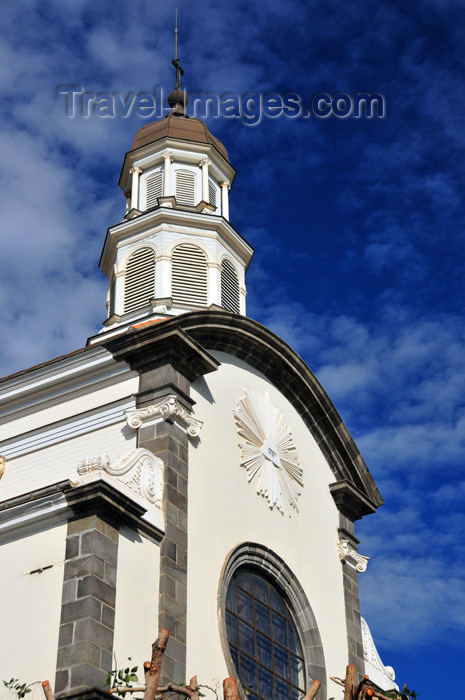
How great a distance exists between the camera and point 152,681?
13898mm

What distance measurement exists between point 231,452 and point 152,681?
364 inches

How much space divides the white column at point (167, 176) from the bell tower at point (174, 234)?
3cm

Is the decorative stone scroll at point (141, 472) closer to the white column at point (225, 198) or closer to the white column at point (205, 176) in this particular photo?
the white column at point (205, 176)

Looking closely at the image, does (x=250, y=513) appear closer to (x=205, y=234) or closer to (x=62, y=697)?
(x=62, y=697)

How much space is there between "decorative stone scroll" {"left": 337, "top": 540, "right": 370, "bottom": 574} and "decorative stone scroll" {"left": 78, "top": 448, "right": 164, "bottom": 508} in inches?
291

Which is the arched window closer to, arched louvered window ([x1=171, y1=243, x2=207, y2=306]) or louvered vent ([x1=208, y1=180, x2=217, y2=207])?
arched louvered window ([x1=171, y1=243, x2=207, y2=306])

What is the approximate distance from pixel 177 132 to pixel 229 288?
20.0 feet

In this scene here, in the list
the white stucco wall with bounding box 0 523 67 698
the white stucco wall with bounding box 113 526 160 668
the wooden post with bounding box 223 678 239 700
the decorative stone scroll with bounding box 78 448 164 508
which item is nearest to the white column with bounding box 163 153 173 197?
the decorative stone scroll with bounding box 78 448 164 508

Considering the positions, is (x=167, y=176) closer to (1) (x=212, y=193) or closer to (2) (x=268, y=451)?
(1) (x=212, y=193)

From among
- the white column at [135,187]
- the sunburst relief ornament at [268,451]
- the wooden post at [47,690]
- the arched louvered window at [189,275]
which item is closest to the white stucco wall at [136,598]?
the wooden post at [47,690]

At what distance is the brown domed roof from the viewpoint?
3241 cm

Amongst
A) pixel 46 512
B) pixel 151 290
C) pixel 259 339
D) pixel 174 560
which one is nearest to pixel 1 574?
pixel 46 512

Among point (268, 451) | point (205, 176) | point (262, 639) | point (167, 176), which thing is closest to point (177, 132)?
point (167, 176)

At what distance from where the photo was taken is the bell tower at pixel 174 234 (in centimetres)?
2794
